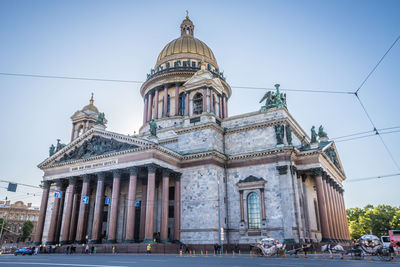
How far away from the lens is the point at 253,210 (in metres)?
32.6

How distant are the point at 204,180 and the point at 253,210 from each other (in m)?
5.95

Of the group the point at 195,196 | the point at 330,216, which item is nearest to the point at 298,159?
the point at 330,216

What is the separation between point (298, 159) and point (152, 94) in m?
26.7

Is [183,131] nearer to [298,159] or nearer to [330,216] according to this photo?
[298,159]

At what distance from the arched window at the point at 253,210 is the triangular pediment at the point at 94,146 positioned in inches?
471

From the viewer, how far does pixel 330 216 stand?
34.8 meters

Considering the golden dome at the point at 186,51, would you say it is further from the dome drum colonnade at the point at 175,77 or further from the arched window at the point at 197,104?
the arched window at the point at 197,104

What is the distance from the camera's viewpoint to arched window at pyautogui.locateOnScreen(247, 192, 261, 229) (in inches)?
1261

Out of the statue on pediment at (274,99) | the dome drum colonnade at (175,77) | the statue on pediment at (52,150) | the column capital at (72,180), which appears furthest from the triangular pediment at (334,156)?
the statue on pediment at (52,150)

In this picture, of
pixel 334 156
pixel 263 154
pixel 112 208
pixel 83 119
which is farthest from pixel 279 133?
pixel 83 119

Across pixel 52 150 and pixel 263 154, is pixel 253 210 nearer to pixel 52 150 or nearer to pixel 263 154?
pixel 263 154

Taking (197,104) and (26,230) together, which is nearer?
(197,104)

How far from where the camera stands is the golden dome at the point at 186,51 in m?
51.4

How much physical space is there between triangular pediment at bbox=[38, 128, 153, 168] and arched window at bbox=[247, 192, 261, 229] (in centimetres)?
1197
